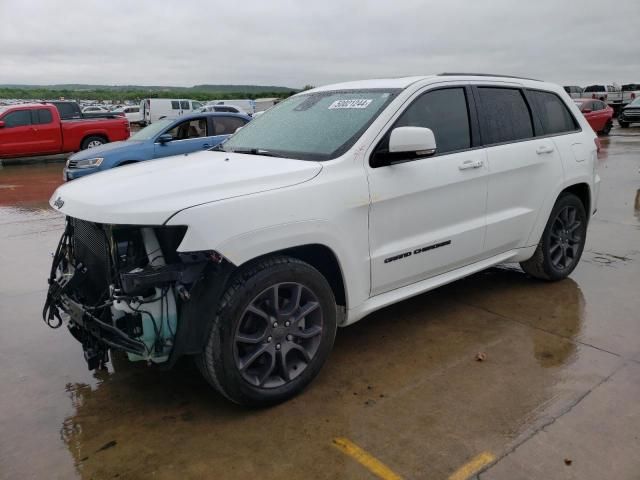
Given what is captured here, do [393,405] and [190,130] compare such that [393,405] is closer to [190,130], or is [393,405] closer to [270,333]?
[270,333]

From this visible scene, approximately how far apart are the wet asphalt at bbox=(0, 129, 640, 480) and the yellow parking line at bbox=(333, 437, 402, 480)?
2 centimetres

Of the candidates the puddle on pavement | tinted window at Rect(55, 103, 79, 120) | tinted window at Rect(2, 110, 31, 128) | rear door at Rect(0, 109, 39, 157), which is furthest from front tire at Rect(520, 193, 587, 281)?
tinted window at Rect(55, 103, 79, 120)

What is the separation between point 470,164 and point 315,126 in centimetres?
114

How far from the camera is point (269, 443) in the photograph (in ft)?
9.37

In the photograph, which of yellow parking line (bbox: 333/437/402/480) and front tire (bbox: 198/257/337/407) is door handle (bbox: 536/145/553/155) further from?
yellow parking line (bbox: 333/437/402/480)

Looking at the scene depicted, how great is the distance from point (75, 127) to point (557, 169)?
47.9ft

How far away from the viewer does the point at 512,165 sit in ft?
14.1

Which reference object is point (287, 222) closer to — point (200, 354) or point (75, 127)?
point (200, 354)

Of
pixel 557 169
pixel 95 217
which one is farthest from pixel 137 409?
pixel 557 169

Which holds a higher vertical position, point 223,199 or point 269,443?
point 223,199

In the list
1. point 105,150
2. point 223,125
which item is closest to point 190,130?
point 223,125

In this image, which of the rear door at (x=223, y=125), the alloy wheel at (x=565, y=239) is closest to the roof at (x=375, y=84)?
the alloy wheel at (x=565, y=239)

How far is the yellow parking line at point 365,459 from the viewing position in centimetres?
260

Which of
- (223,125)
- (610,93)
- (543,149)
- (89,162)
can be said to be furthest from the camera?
(610,93)
